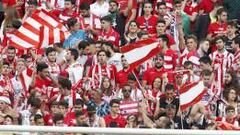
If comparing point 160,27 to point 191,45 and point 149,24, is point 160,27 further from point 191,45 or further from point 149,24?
point 191,45

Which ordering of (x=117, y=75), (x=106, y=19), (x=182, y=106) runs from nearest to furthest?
1. (x=182, y=106)
2. (x=117, y=75)
3. (x=106, y=19)

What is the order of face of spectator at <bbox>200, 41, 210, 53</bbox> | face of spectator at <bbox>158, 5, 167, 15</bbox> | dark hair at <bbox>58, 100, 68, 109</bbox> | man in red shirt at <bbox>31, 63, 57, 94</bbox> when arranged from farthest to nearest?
1. face of spectator at <bbox>158, 5, 167, 15</bbox>
2. man in red shirt at <bbox>31, 63, 57, 94</bbox>
3. face of spectator at <bbox>200, 41, 210, 53</bbox>
4. dark hair at <bbox>58, 100, 68, 109</bbox>

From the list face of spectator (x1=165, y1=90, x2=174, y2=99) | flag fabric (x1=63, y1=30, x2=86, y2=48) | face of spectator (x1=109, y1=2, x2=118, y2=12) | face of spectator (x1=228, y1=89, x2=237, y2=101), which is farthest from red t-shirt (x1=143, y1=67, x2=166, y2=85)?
face of spectator (x1=109, y1=2, x2=118, y2=12)

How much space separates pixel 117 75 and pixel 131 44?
16.3 inches

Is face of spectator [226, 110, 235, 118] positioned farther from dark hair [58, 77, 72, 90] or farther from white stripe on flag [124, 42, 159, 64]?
dark hair [58, 77, 72, 90]

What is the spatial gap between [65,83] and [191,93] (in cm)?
158

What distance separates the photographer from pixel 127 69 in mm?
10547

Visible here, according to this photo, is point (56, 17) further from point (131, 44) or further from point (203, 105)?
point (203, 105)

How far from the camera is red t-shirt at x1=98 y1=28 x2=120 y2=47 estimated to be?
11.2 meters

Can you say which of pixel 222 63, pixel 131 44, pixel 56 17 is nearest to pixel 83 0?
pixel 56 17

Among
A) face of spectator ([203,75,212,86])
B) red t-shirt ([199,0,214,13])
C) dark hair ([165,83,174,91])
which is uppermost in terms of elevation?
red t-shirt ([199,0,214,13])

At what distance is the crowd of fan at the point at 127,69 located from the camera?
32.6ft

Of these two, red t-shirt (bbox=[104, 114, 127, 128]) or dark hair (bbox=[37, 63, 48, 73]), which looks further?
dark hair (bbox=[37, 63, 48, 73])

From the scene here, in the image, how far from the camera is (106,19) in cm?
1139
